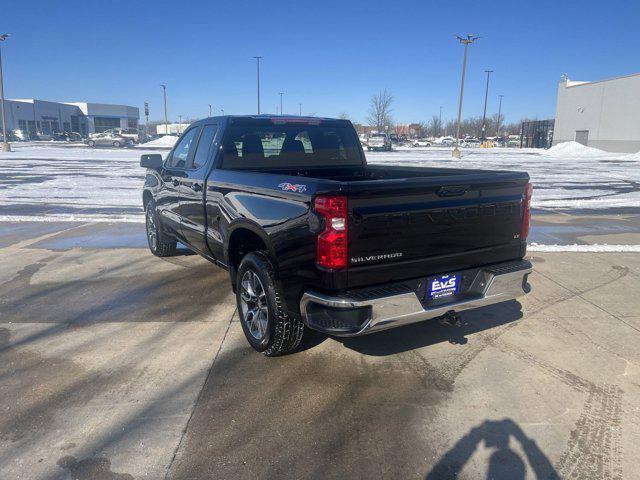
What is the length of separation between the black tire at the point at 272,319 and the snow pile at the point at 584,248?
5075 mm

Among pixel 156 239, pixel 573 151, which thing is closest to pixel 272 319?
pixel 156 239

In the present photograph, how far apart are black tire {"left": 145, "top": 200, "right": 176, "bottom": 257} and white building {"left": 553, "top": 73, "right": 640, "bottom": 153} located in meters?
49.8

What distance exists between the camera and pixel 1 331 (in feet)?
14.8

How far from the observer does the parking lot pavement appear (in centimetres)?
279

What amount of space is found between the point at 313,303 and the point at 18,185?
15.9 meters

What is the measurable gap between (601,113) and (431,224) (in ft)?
184

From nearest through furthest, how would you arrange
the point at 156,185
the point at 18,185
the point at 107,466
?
the point at 107,466, the point at 156,185, the point at 18,185

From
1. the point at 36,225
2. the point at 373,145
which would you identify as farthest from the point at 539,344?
the point at 373,145

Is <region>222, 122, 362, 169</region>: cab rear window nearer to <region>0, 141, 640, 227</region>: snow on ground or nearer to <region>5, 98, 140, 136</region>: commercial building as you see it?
<region>0, 141, 640, 227</region>: snow on ground

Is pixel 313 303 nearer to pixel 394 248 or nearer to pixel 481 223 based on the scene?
pixel 394 248

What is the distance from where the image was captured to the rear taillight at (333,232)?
308 cm

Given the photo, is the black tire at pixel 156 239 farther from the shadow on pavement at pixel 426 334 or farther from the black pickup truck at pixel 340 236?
the shadow on pavement at pixel 426 334

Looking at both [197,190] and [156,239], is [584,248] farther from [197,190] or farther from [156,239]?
[156,239]

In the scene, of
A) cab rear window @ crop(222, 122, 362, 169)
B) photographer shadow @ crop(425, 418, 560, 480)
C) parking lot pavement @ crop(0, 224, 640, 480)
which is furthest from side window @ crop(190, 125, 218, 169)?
photographer shadow @ crop(425, 418, 560, 480)
